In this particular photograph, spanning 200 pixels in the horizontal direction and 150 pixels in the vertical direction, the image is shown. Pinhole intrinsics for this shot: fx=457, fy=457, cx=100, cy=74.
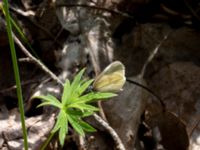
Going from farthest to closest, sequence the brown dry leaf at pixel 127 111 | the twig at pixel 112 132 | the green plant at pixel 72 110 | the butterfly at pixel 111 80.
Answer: the brown dry leaf at pixel 127 111 → the twig at pixel 112 132 → the butterfly at pixel 111 80 → the green plant at pixel 72 110

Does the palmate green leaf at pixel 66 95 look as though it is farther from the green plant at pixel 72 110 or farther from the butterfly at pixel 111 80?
the butterfly at pixel 111 80

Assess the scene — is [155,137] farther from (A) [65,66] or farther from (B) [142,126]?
(A) [65,66]

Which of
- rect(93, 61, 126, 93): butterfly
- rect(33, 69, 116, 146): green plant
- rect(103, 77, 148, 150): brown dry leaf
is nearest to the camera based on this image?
rect(33, 69, 116, 146): green plant

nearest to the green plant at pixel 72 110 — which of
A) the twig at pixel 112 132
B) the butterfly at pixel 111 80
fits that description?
the butterfly at pixel 111 80

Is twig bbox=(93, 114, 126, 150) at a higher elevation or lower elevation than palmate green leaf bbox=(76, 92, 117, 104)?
lower

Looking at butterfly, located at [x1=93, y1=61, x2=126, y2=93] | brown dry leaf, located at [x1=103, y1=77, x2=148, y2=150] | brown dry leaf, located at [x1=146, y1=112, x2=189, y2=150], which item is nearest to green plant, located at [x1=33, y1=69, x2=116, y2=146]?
butterfly, located at [x1=93, y1=61, x2=126, y2=93]

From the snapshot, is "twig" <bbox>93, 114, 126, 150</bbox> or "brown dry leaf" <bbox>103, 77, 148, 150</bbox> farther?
"brown dry leaf" <bbox>103, 77, 148, 150</bbox>

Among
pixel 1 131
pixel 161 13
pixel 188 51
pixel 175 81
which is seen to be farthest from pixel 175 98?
pixel 1 131

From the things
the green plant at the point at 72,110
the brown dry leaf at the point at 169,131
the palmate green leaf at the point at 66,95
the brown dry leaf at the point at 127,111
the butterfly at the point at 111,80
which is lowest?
the brown dry leaf at the point at 169,131

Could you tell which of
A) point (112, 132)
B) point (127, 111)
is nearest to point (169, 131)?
point (127, 111)

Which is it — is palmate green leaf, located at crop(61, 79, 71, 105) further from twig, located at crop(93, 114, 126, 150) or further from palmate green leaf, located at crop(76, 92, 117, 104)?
twig, located at crop(93, 114, 126, 150)
